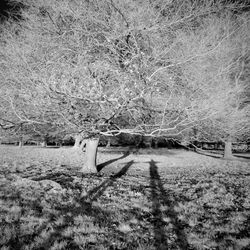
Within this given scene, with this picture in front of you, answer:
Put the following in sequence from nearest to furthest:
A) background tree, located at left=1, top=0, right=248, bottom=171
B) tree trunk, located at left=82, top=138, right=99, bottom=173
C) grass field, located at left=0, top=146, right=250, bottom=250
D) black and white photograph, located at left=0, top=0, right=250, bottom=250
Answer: grass field, located at left=0, top=146, right=250, bottom=250 → black and white photograph, located at left=0, top=0, right=250, bottom=250 → background tree, located at left=1, top=0, right=248, bottom=171 → tree trunk, located at left=82, top=138, right=99, bottom=173

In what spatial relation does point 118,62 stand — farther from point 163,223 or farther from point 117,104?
point 163,223

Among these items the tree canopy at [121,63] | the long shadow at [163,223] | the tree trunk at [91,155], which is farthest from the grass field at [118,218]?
the tree trunk at [91,155]

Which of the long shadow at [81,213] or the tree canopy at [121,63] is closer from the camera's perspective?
the long shadow at [81,213]

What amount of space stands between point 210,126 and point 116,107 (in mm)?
3615

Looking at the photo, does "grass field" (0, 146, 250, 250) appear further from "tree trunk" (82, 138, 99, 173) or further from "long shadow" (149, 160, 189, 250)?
"tree trunk" (82, 138, 99, 173)

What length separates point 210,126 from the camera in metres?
7.36

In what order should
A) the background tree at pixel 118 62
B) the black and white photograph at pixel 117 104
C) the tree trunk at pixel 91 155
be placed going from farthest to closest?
the tree trunk at pixel 91 155 → the background tree at pixel 118 62 → the black and white photograph at pixel 117 104

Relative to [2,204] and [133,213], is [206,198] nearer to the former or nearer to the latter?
[133,213]

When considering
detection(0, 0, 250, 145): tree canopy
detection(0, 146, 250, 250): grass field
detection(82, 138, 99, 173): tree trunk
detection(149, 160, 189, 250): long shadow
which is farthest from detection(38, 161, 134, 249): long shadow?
detection(82, 138, 99, 173): tree trunk

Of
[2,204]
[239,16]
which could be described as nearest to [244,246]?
[2,204]

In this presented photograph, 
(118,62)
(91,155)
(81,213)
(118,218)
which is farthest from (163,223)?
(91,155)

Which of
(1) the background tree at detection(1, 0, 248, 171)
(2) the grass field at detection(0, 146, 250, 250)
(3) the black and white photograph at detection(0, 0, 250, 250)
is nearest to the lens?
(2) the grass field at detection(0, 146, 250, 250)

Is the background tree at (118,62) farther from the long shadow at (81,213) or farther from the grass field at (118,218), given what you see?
the long shadow at (81,213)

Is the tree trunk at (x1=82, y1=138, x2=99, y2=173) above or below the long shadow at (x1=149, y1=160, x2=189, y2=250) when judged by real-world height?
above
